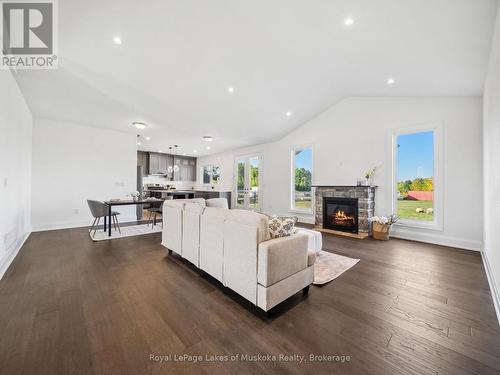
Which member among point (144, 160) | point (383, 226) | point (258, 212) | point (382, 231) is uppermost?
point (144, 160)

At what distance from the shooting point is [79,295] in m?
2.17

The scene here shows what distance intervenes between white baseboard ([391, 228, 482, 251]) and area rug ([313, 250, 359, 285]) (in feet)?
7.30

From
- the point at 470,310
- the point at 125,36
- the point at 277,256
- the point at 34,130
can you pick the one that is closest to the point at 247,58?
the point at 125,36

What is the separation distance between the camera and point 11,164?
10.2ft

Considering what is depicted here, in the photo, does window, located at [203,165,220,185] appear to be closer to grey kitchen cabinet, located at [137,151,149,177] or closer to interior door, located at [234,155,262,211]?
interior door, located at [234,155,262,211]

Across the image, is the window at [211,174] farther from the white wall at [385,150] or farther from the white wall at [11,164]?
the white wall at [11,164]

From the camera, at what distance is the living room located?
159cm

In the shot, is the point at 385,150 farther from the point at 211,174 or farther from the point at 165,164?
the point at 165,164

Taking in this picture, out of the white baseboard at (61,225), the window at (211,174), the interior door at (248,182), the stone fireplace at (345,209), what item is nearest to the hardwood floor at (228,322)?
the stone fireplace at (345,209)

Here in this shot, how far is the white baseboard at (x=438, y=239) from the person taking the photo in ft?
12.5

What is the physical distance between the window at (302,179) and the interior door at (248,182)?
152 centimetres

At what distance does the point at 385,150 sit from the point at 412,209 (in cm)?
148
